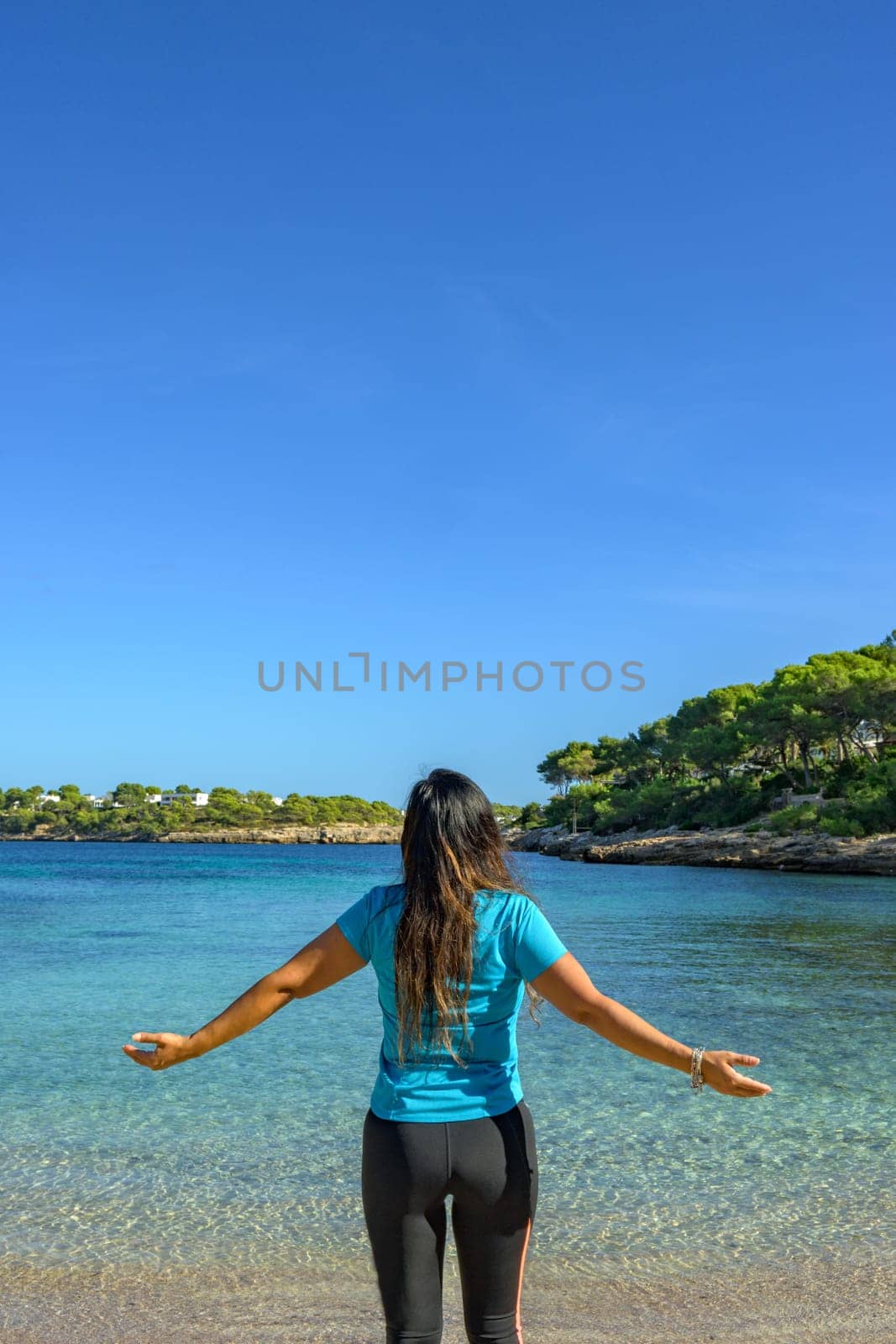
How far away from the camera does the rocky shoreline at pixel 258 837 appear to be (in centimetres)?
14288

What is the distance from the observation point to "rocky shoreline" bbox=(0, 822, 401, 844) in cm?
14288

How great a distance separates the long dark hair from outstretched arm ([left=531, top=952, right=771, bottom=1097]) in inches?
7.5

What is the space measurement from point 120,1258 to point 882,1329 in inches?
130

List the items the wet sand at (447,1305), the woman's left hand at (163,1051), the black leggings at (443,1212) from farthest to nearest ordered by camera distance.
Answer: the wet sand at (447,1305)
the woman's left hand at (163,1051)
the black leggings at (443,1212)

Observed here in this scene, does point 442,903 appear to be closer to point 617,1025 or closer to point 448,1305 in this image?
point 617,1025

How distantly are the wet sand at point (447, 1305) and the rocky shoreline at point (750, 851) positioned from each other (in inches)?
1542

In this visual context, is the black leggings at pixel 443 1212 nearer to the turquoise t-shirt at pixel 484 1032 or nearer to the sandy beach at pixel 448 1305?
the turquoise t-shirt at pixel 484 1032

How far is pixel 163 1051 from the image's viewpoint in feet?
8.71

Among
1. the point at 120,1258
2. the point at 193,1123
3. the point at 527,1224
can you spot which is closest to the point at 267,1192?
the point at 120,1258

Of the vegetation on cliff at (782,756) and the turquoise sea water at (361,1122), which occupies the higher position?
the vegetation on cliff at (782,756)

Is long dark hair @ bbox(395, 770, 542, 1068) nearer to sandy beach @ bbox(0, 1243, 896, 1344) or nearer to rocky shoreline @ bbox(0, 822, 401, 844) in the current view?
sandy beach @ bbox(0, 1243, 896, 1344)

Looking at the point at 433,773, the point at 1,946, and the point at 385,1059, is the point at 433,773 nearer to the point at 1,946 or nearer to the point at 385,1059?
the point at 385,1059

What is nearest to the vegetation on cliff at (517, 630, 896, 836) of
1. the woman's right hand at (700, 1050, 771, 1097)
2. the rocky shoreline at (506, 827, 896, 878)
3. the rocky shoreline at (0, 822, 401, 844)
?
the rocky shoreline at (506, 827, 896, 878)

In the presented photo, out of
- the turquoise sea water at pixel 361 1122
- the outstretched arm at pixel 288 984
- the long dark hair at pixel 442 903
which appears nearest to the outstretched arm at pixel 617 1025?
the long dark hair at pixel 442 903
